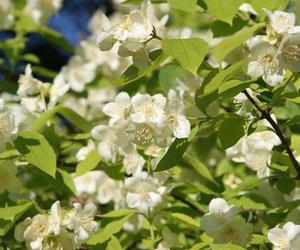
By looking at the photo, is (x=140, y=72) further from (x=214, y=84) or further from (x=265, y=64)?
(x=265, y=64)

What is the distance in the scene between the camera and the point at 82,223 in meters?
1.89

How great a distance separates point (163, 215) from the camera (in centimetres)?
242

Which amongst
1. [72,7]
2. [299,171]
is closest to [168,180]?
[299,171]

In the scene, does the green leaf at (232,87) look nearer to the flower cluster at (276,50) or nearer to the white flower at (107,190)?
the flower cluster at (276,50)

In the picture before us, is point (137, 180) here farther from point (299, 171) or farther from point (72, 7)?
point (72, 7)

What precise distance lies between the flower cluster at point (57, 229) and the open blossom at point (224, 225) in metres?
0.36

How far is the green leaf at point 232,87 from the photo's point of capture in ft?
5.35

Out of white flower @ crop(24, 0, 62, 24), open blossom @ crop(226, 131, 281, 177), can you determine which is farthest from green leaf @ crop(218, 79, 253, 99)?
white flower @ crop(24, 0, 62, 24)

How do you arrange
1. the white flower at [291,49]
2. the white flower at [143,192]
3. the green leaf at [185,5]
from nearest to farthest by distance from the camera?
the white flower at [291,49] → the green leaf at [185,5] → the white flower at [143,192]

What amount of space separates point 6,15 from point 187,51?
84.5 inches

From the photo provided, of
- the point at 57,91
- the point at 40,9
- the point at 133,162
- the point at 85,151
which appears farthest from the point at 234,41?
the point at 40,9

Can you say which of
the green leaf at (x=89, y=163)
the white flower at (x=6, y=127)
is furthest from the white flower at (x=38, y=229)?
the green leaf at (x=89, y=163)

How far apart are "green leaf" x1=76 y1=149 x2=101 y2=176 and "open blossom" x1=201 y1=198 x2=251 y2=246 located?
1.91ft

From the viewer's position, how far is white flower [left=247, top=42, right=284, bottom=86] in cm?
164
